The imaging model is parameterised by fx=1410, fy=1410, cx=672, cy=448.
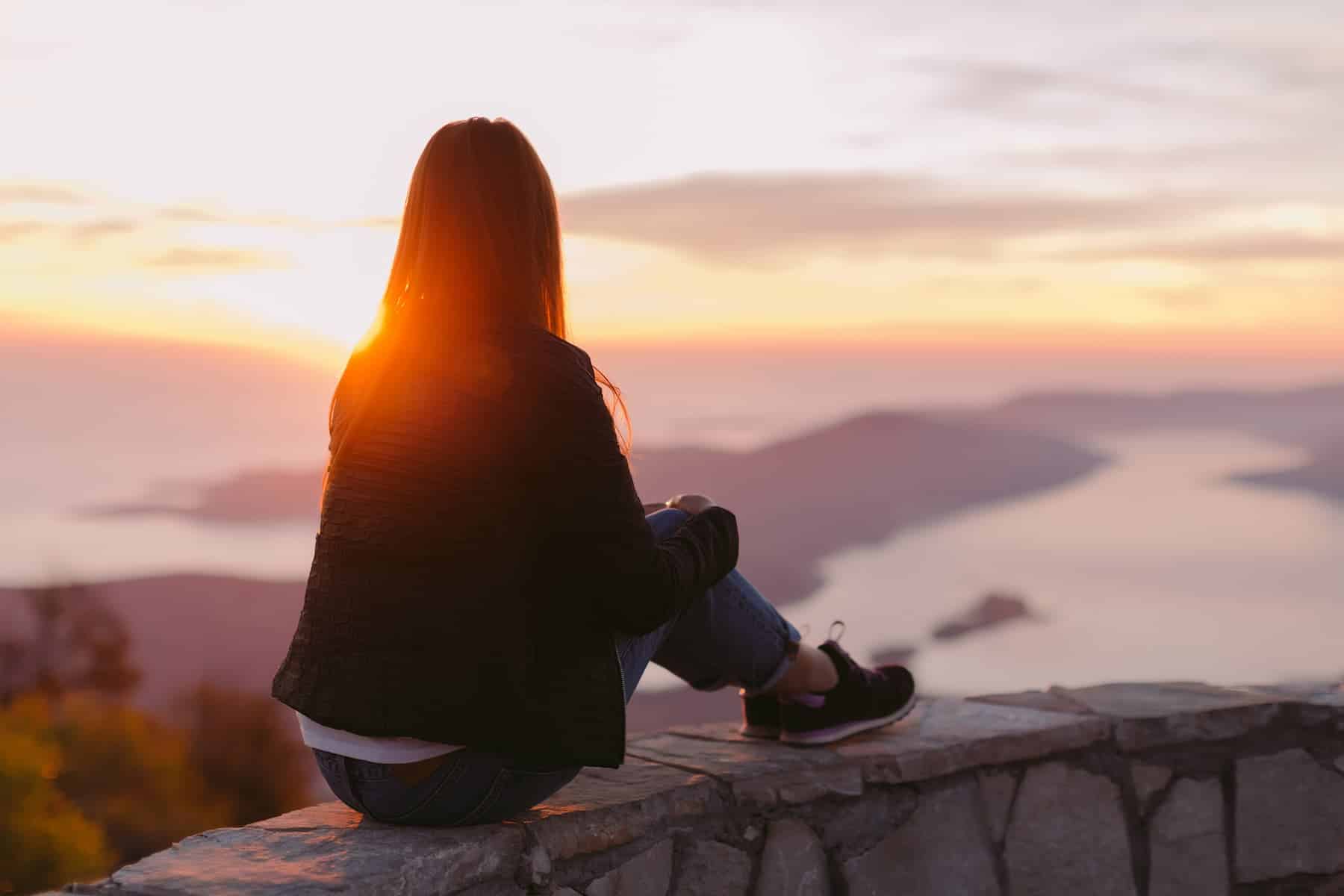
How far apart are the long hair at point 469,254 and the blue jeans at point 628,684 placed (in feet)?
1.52

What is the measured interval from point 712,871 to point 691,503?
0.66 m

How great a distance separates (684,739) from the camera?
2881 mm

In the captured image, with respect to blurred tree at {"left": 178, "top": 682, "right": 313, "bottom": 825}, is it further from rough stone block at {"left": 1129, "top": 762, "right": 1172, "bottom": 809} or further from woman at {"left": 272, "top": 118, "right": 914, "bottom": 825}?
woman at {"left": 272, "top": 118, "right": 914, "bottom": 825}

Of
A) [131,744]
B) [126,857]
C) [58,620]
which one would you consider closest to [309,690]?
[126,857]

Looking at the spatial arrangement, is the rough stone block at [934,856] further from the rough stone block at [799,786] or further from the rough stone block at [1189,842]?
the rough stone block at [1189,842]

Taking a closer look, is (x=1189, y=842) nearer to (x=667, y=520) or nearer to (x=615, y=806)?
(x=615, y=806)

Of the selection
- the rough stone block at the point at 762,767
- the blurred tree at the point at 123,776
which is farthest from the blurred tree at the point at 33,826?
the rough stone block at the point at 762,767

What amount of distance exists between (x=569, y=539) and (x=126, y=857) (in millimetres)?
12917

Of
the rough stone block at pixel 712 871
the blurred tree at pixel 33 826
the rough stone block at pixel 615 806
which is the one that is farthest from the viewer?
the blurred tree at pixel 33 826

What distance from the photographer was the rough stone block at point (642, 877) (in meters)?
2.30

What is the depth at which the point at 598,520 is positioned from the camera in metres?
1.91

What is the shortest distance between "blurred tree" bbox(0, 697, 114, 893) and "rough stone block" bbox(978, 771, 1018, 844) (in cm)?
644

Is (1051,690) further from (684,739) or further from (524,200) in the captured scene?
(524,200)

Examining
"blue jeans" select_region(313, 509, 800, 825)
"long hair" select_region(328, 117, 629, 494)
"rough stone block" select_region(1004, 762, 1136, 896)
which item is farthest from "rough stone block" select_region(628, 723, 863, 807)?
"long hair" select_region(328, 117, 629, 494)
